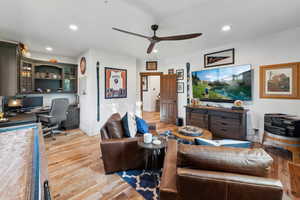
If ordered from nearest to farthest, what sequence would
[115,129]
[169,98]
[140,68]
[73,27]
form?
[115,129] → [73,27] → [169,98] → [140,68]

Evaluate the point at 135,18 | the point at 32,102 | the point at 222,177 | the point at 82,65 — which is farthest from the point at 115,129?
the point at 32,102

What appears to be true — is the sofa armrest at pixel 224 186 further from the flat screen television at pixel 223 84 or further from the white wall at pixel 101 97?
the white wall at pixel 101 97

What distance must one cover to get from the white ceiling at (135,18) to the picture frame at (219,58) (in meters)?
0.38

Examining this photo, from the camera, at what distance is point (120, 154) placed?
1.95 meters

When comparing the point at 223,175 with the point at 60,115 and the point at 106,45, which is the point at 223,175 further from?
the point at 60,115

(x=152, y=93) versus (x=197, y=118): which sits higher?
(x=152, y=93)

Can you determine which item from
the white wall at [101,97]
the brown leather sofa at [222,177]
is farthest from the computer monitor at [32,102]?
the brown leather sofa at [222,177]

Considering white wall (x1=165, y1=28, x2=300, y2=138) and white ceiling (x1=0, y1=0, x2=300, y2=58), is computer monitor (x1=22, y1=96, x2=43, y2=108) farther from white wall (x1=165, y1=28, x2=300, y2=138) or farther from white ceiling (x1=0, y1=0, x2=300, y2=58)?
white wall (x1=165, y1=28, x2=300, y2=138)

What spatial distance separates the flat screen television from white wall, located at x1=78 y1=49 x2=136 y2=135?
7.63 feet

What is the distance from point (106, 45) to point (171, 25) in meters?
1.92

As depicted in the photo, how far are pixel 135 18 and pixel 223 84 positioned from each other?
284cm

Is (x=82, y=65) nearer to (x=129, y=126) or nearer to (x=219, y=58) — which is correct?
(x=129, y=126)

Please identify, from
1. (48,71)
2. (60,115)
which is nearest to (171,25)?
(60,115)

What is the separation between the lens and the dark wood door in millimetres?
4800
